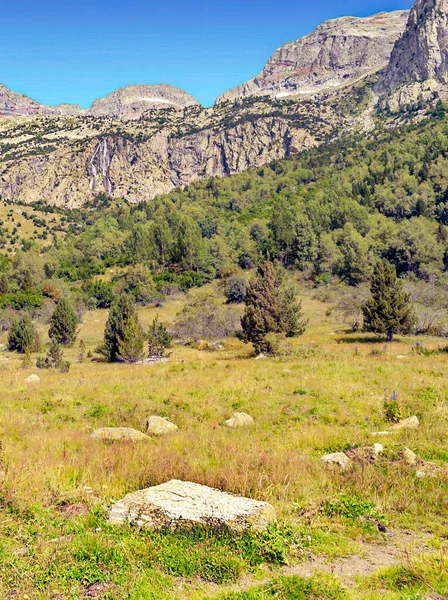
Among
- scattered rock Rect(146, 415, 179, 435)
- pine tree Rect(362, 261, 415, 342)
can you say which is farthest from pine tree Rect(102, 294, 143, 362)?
scattered rock Rect(146, 415, 179, 435)

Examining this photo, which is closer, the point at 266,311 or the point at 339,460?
the point at 339,460

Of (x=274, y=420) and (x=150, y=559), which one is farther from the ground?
(x=150, y=559)

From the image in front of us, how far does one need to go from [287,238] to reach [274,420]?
79.6 meters

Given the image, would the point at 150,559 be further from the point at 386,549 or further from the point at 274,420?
the point at 274,420

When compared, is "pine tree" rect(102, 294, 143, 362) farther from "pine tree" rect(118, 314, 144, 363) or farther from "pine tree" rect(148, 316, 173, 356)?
"pine tree" rect(148, 316, 173, 356)

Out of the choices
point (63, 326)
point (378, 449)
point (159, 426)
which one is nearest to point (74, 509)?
point (159, 426)

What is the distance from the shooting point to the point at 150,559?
425 cm

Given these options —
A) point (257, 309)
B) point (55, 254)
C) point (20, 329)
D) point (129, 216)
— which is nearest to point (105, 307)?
point (20, 329)

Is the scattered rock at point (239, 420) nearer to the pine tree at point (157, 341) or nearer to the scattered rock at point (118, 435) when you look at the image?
the scattered rock at point (118, 435)

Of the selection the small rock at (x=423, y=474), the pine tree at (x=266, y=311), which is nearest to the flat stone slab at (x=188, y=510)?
the small rock at (x=423, y=474)

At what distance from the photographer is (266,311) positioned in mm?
28891

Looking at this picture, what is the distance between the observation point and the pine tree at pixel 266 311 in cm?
2794

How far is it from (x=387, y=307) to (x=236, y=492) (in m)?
28.7

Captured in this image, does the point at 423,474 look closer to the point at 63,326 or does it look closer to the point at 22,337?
the point at 22,337
